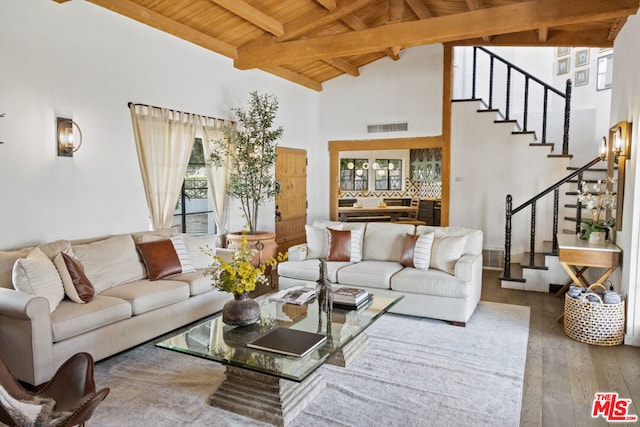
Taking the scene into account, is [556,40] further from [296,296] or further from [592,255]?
[296,296]

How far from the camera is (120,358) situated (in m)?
3.54

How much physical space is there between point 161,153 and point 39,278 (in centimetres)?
216

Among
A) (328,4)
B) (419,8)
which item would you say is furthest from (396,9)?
(328,4)

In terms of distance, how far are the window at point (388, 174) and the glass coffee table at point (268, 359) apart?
1000 cm

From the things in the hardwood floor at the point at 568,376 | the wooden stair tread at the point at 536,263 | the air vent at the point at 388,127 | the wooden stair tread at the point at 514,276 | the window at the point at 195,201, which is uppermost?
the air vent at the point at 388,127

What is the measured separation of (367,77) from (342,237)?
3910 millimetres

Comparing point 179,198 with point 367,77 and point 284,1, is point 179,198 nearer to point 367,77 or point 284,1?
point 284,1

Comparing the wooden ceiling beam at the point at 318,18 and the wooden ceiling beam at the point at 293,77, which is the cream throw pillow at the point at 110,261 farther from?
the wooden ceiling beam at the point at 293,77

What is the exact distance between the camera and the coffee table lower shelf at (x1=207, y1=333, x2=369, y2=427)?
8.57 feet

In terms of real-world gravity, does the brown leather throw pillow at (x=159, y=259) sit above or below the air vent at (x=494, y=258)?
above

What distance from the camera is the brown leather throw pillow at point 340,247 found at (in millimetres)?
5117

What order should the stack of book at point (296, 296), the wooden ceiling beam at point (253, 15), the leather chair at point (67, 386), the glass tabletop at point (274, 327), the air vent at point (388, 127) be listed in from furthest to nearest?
the air vent at point (388, 127) < the wooden ceiling beam at point (253, 15) < the stack of book at point (296, 296) < the glass tabletop at point (274, 327) < the leather chair at point (67, 386)

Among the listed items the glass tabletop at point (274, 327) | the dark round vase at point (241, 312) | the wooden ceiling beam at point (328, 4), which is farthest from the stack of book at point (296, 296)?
the wooden ceiling beam at point (328, 4)

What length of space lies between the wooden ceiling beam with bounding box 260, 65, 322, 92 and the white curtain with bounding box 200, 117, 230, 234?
1.37m
